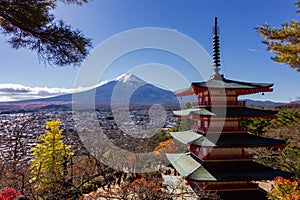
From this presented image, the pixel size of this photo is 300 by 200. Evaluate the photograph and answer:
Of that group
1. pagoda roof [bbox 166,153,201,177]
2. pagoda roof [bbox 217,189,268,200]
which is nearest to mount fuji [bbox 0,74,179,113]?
pagoda roof [bbox 166,153,201,177]

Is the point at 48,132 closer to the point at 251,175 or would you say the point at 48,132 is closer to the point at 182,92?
the point at 182,92

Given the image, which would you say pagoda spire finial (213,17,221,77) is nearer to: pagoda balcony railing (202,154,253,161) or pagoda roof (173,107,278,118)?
pagoda roof (173,107,278,118)

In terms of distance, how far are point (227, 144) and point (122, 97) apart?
800 inches

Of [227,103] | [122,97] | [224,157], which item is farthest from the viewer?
[122,97]

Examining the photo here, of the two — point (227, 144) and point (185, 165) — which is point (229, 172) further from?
point (185, 165)

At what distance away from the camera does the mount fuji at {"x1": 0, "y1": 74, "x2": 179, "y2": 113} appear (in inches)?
935

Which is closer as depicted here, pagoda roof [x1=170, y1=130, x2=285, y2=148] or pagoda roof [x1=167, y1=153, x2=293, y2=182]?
pagoda roof [x1=167, y1=153, x2=293, y2=182]

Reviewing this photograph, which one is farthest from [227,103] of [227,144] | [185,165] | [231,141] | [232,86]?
[185,165]

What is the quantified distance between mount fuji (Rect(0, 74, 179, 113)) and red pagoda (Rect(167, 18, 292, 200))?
1070 centimetres

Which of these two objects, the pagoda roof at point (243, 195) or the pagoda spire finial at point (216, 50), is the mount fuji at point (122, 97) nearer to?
the pagoda spire finial at point (216, 50)

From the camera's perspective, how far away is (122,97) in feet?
88.7

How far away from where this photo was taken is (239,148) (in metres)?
8.16

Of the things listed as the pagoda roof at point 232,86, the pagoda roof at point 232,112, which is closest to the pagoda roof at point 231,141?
the pagoda roof at point 232,112

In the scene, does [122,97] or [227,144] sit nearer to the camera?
[227,144]
